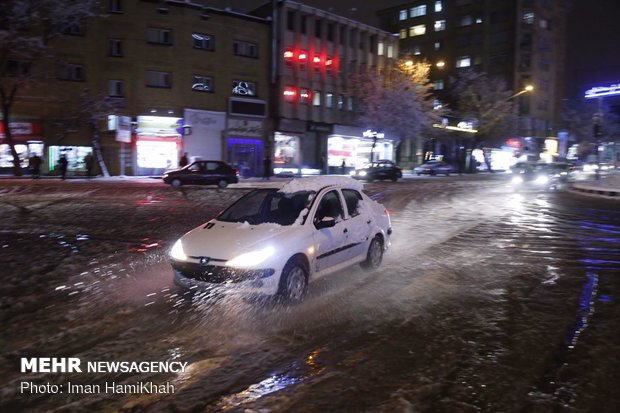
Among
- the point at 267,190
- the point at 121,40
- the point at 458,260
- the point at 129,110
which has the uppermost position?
the point at 121,40

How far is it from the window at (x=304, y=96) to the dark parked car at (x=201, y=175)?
Result: 56.9 ft

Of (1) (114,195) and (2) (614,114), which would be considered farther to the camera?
(2) (614,114)

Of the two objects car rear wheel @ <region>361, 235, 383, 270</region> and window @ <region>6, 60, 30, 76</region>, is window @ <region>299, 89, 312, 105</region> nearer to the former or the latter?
window @ <region>6, 60, 30, 76</region>

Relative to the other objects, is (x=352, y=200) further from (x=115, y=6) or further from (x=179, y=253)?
(x=115, y=6)

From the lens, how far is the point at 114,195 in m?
22.7

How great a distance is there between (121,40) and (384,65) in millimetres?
27775

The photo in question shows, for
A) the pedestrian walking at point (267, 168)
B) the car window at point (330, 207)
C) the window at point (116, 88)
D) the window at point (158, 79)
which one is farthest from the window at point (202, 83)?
the car window at point (330, 207)

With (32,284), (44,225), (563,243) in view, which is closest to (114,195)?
(44,225)

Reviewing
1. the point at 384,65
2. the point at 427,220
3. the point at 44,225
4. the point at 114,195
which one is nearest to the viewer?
the point at 44,225

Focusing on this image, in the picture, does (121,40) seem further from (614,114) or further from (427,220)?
(614,114)

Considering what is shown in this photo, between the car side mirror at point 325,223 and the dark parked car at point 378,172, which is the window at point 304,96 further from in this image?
the car side mirror at point 325,223

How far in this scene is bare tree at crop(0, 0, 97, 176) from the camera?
22.4 meters

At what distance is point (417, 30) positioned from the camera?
86250 mm

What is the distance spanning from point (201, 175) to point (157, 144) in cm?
1016
